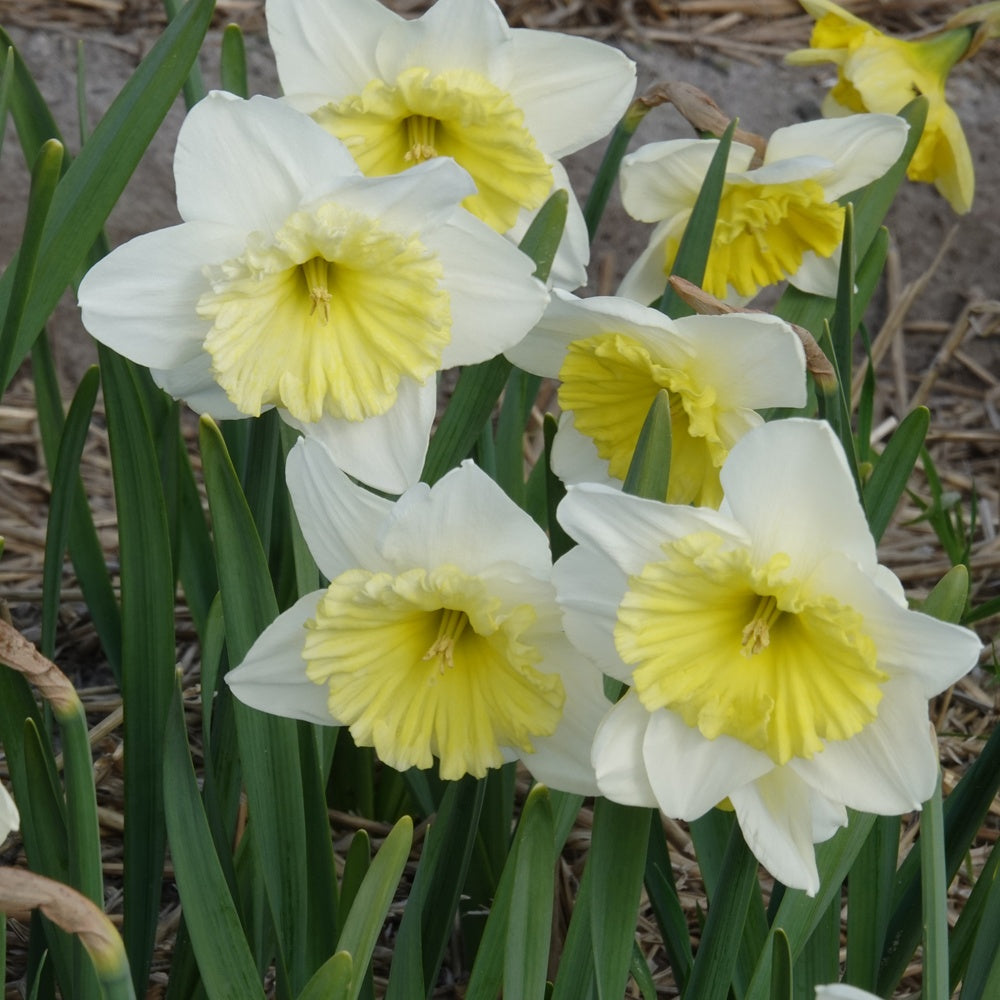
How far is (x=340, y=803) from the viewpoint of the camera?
1.55m

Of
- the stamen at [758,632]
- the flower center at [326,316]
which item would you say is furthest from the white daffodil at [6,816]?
the stamen at [758,632]

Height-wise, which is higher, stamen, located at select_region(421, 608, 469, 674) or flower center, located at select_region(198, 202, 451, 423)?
flower center, located at select_region(198, 202, 451, 423)

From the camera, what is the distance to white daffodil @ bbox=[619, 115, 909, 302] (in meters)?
1.14

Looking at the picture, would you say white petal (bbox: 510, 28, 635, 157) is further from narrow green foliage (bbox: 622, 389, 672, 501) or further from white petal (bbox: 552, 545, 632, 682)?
white petal (bbox: 552, 545, 632, 682)

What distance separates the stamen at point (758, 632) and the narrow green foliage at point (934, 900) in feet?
0.54

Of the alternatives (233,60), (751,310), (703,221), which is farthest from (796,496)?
(233,60)

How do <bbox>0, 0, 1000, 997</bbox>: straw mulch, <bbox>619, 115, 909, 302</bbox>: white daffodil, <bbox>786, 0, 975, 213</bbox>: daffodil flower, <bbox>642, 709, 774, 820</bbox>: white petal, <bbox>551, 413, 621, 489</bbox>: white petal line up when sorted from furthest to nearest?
<bbox>0, 0, 1000, 997</bbox>: straw mulch, <bbox>786, 0, 975, 213</bbox>: daffodil flower, <bbox>619, 115, 909, 302</bbox>: white daffodil, <bbox>551, 413, 621, 489</bbox>: white petal, <bbox>642, 709, 774, 820</bbox>: white petal

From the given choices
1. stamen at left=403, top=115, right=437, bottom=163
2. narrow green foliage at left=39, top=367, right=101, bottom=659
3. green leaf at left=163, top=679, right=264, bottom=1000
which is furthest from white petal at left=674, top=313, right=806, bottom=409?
narrow green foliage at left=39, top=367, right=101, bottom=659

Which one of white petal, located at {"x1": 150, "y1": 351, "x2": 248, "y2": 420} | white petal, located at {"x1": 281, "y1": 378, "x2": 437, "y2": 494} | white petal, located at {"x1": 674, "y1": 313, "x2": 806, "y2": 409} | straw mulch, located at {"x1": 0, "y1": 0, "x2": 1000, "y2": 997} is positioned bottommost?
straw mulch, located at {"x1": 0, "y1": 0, "x2": 1000, "y2": 997}

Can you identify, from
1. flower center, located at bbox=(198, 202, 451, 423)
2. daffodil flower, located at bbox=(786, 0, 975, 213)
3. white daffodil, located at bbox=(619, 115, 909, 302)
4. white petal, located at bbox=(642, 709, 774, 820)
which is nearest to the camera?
white petal, located at bbox=(642, 709, 774, 820)

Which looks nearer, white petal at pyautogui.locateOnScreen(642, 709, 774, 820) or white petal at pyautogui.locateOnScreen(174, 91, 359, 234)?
white petal at pyautogui.locateOnScreen(642, 709, 774, 820)

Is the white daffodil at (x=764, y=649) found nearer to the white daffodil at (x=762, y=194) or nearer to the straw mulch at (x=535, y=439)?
the white daffodil at (x=762, y=194)

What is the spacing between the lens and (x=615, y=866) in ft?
2.66

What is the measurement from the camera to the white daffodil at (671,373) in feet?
2.85
